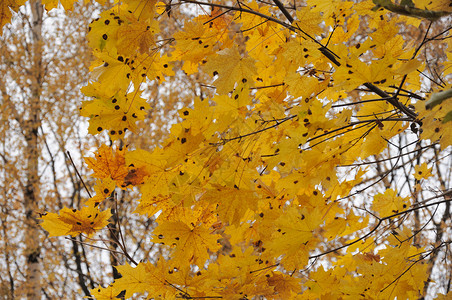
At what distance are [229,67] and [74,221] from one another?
0.76 m

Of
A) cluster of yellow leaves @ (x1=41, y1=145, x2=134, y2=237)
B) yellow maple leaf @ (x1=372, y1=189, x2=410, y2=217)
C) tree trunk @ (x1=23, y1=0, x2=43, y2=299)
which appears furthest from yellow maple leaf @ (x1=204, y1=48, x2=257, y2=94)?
tree trunk @ (x1=23, y1=0, x2=43, y2=299)

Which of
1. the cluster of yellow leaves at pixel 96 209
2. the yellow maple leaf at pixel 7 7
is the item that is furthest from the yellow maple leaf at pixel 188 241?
the yellow maple leaf at pixel 7 7

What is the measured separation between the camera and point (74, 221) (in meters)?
1.36

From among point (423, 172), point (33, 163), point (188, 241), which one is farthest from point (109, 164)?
point (33, 163)

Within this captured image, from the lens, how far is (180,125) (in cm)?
114

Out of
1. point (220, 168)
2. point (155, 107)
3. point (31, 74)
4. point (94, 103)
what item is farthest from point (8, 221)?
point (220, 168)

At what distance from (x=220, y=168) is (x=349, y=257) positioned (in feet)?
3.68

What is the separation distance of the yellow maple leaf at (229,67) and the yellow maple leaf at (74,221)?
0.64m

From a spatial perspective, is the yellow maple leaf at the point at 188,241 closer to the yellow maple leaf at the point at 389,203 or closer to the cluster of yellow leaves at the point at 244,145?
the cluster of yellow leaves at the point at 244,145

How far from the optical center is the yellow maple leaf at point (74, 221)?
4.41 ft

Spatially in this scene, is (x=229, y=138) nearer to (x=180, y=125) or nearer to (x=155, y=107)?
(x=180, y=125)

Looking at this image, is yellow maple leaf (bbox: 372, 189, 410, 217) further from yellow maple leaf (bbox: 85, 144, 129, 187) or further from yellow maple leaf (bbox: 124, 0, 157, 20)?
yellow maple leaf (bbox: 124, 0, 157, 20)

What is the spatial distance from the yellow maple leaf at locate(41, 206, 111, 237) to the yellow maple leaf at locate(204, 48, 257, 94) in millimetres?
641

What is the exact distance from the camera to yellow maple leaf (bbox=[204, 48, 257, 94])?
3.76 feet
